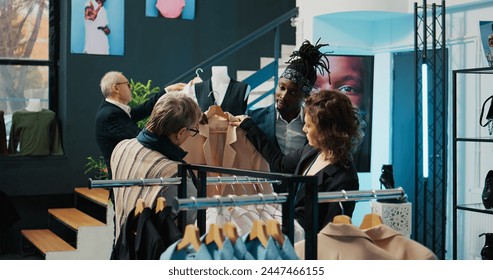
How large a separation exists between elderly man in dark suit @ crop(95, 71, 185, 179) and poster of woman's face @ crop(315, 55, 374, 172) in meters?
2.53

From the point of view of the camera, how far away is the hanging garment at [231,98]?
180 inches

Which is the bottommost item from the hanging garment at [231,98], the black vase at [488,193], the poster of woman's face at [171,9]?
the black vase at [488,193]

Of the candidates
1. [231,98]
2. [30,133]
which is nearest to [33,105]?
[30,133]

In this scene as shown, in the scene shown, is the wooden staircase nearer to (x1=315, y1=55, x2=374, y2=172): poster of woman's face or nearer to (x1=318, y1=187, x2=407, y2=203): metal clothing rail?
(x1=315, y1=55, x2=374, y2=172): poster of woman's face

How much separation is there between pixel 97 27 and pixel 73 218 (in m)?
2.13

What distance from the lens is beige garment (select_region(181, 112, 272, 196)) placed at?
4023mm

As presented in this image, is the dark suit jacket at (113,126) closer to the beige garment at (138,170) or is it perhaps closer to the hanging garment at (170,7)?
the beige garment at (138,170)

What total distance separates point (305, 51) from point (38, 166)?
4.34 metres

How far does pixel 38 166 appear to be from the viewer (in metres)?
7.61

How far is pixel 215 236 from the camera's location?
2.17 metres

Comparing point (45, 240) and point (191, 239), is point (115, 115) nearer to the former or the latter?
point (45, 240)

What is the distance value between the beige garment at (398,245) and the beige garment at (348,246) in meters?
0.03

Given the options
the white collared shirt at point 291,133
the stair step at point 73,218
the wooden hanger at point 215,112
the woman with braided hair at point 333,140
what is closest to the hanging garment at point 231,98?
the wooden hanger at point 215,112

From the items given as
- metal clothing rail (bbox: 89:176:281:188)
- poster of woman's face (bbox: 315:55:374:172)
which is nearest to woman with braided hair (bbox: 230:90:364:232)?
metal clothing rail (bbox: 89:176:281:188)
